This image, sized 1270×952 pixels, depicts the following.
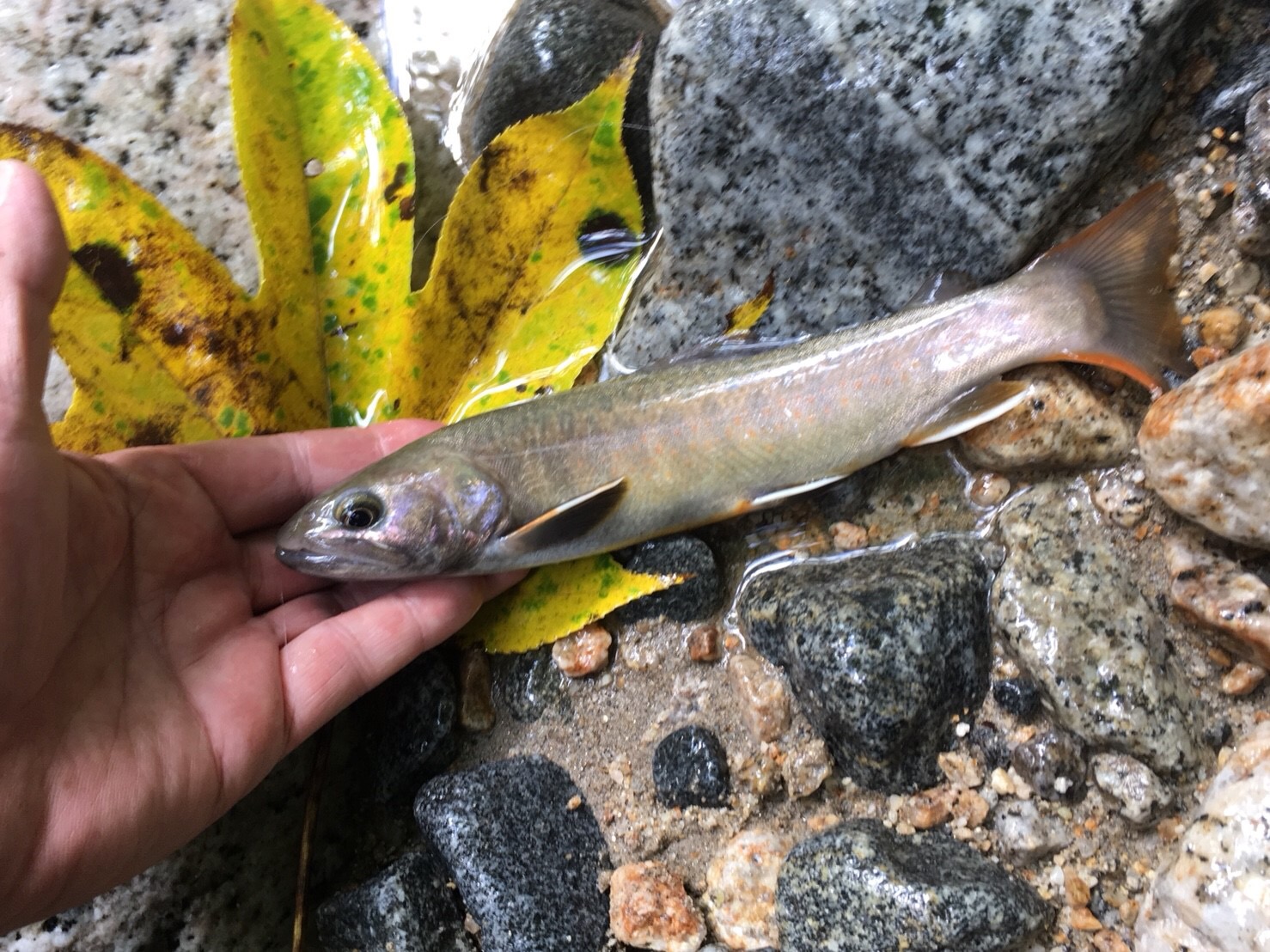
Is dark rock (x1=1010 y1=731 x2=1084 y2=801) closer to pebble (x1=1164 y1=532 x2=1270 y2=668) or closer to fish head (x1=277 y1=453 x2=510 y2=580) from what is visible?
pebble (x1=1164 y1=532 x2=1270 y2=668)

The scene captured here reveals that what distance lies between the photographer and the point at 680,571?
2.75 meters

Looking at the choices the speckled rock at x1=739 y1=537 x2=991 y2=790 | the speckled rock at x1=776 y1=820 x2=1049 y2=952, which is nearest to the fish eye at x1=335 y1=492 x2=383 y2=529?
the speckled rock at x1=739 y1=537 x2=991 y2=790

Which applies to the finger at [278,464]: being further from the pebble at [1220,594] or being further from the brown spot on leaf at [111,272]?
Answer: the pebble at [1220,594]

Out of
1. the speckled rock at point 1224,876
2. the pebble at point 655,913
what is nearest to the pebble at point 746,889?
the pebble at point 655,913

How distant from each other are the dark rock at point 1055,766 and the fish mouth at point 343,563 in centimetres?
193

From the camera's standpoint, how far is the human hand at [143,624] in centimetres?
190

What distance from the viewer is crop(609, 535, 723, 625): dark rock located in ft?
9.03

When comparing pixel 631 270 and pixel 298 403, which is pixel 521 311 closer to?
pixel 631 270

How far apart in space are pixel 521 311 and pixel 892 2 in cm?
144

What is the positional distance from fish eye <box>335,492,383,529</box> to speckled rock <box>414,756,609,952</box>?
34.6 inches

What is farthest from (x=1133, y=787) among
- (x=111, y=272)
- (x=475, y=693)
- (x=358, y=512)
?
(x=111, y=272)

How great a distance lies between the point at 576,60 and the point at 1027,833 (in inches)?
114

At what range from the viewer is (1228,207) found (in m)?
2.59

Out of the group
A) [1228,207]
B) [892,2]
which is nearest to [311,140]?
[892,2]
